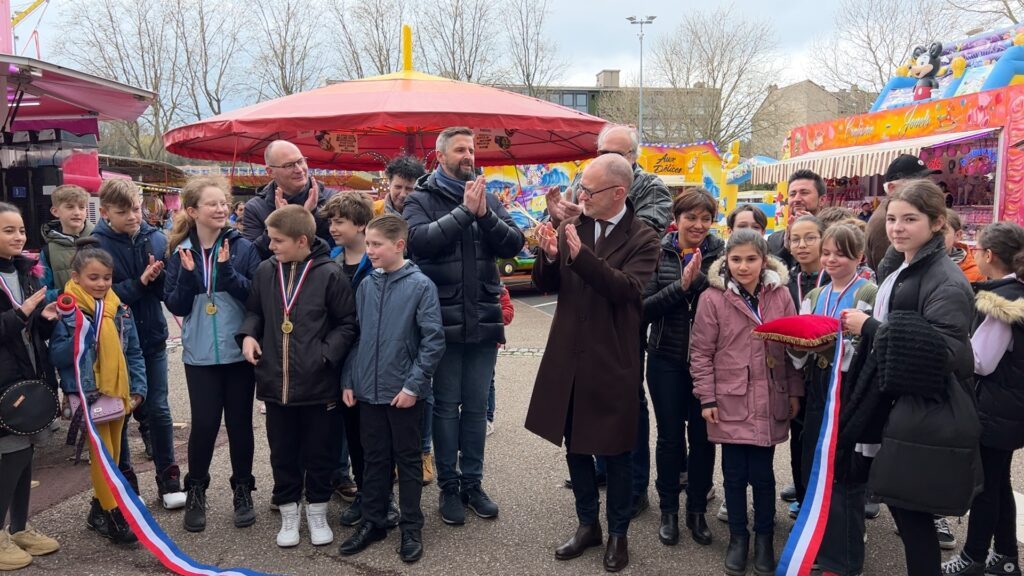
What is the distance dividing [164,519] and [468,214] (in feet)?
7.99

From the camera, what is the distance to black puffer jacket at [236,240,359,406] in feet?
11.2

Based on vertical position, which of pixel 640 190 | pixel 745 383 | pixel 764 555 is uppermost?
pixel 640 190

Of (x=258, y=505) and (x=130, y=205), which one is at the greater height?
(x=130, y=205)

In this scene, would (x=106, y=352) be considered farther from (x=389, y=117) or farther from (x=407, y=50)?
(x=407, y=50)

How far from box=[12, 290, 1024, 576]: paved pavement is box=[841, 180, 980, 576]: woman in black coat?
0.85m

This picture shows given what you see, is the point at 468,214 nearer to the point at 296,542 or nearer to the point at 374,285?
the point at 374,285

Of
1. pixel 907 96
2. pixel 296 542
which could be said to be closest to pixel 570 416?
pixel 296 542

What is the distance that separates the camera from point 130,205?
152 inches

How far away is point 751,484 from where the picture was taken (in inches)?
127

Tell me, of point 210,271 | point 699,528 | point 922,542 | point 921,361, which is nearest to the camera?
point 921,361

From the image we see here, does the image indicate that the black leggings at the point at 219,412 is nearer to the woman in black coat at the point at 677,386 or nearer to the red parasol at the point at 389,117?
the red parasol at the point at 389,117

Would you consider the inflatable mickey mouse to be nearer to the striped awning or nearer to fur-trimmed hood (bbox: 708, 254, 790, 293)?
the striped awning

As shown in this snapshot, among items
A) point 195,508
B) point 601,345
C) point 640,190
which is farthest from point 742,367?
point 195,508

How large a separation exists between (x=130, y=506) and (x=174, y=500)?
637 millimetres
